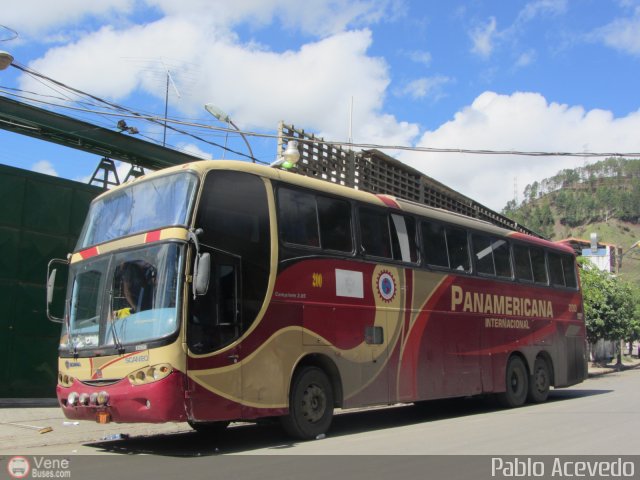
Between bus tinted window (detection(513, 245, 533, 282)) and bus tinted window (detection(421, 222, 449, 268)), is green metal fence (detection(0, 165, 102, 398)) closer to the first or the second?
bus tinted window (detection(421, 222, 449, 268))

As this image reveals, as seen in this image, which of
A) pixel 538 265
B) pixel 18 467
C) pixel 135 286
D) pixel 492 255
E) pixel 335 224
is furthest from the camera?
pixel 538 265

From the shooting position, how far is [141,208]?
340 inches

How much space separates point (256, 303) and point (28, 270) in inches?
268

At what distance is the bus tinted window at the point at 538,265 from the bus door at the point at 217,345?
30.3ft

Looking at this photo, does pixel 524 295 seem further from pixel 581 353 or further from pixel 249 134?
pixel 249 134

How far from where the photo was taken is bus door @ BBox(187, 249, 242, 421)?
301 inches

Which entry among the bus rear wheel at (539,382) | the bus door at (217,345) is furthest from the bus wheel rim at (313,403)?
the bus rear wheel at (539,382)

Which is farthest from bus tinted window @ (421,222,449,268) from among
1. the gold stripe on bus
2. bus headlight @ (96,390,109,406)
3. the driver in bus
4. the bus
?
bus headlight @ (96,390,109,406)

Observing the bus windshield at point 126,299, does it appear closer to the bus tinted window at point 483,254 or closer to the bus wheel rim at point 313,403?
the bus wheel rim at point 313,403

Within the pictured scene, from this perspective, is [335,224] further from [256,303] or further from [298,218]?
[256,303]

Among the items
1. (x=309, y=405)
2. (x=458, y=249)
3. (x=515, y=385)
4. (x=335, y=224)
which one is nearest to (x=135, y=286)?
(x=309, y=405)

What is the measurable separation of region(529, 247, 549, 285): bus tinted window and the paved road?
3352mm

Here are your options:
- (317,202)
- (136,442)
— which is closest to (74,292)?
(136,442)

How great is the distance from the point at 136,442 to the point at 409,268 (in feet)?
17.8
